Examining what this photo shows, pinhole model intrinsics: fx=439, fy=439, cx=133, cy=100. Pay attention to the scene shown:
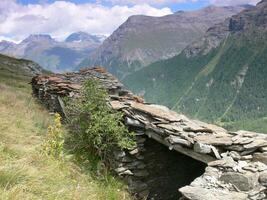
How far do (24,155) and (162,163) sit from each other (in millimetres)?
6612

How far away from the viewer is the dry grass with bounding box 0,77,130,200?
723 centimetres

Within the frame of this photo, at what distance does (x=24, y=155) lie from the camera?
1006 cm

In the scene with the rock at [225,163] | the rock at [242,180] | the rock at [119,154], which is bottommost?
the rock at [119,154]

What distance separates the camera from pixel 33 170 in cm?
803

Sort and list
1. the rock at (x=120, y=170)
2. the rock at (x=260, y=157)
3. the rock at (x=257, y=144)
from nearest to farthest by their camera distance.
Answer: the rock at (x=260, y=157) → the rock at (x=257, y=144) → the rock at (x=120, y=170)

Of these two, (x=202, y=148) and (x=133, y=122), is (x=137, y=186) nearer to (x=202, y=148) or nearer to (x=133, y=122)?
(x=133, y=122)

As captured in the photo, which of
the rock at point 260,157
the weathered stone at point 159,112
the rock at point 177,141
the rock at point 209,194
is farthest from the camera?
the weathered stone at point 159,112

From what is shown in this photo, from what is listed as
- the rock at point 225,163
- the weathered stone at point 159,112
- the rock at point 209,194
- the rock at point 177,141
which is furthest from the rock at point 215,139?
the rock at point 209,194

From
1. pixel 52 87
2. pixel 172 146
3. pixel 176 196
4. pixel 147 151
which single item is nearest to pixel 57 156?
pixel 172 146

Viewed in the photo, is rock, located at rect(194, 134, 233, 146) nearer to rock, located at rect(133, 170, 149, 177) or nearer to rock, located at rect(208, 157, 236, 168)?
rock, located at rect(208, 157, 236, 168)

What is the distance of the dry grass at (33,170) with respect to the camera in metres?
7.23

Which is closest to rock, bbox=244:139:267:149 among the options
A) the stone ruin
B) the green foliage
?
the stone ruin

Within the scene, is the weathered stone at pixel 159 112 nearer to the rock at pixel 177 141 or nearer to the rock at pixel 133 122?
the rock at pixel 133 122

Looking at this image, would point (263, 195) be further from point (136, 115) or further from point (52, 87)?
point (52, 87)
